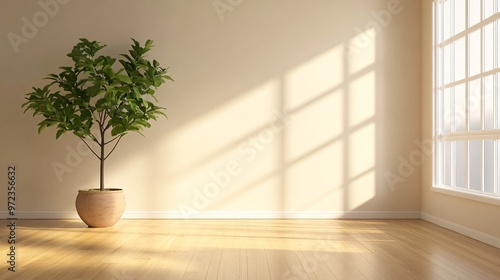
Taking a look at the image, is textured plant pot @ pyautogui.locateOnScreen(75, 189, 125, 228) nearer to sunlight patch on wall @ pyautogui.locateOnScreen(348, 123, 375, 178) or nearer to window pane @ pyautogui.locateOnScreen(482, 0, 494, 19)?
sunlight patch on wall @ pyautogui.locateOnScreen(348, 123, 375, 178)

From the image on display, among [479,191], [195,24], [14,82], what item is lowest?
[479,191]

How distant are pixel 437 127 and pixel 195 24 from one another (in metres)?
2.61

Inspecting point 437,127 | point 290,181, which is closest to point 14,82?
point 290,181

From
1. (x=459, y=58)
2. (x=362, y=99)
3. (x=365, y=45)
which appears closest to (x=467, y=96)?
(x=459, y=58)

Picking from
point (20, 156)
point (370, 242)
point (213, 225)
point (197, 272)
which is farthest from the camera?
point (20, 156)

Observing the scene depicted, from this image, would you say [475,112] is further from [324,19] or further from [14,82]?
[14,82]

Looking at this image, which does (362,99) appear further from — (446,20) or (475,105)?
(475,105)

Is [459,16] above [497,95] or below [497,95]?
above

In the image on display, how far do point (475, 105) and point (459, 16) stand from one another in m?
0.91

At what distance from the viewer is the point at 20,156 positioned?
→ 18.6ft

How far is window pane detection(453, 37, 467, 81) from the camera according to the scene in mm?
4898

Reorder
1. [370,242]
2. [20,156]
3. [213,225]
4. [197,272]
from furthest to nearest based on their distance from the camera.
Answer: [20,156], [213,225], [370,242], [197,272]

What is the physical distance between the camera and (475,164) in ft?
15.2

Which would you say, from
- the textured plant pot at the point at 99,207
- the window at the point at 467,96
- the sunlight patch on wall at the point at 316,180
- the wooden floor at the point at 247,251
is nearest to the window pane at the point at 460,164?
the window at the point at 467,96
